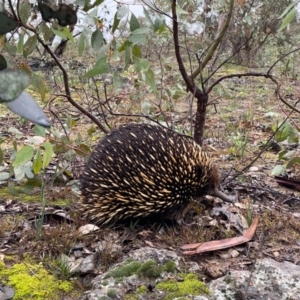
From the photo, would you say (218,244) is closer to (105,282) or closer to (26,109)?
(105,282)

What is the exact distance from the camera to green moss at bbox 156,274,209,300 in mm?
1869

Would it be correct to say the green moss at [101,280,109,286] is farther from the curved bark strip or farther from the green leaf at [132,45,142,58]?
the green leaf at [132,45,142,58]

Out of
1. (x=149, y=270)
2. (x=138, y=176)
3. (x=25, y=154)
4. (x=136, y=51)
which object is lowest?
(x=149, y=270)

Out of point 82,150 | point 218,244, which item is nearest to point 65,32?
point 218,244

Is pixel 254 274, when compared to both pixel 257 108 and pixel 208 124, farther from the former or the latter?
pixel 257 108

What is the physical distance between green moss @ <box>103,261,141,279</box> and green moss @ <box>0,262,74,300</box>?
0.62ft

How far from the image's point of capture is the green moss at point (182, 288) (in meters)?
1.87

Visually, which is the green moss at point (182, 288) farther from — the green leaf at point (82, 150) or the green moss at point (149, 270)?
the green leaf at point (82, 150)

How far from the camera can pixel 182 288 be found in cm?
191

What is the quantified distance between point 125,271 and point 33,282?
1.24 feet

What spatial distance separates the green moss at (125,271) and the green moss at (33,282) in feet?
0.62

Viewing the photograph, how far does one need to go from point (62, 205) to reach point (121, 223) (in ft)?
1.25

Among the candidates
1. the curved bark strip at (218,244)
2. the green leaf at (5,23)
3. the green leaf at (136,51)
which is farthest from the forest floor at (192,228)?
the green leaf at (5,23)

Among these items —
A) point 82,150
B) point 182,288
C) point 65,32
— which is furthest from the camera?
point 82,150
